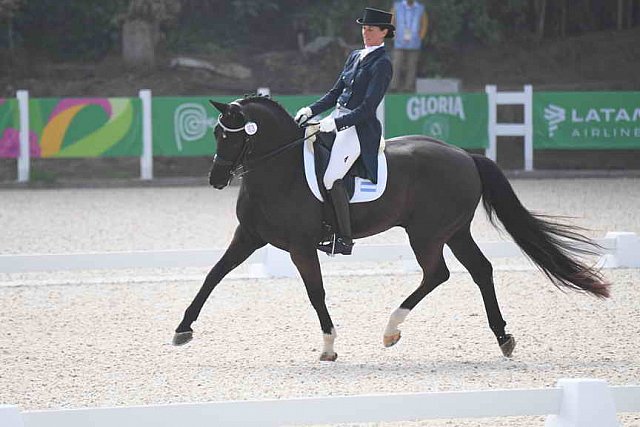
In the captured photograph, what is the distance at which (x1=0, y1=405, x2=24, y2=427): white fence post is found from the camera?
429cm

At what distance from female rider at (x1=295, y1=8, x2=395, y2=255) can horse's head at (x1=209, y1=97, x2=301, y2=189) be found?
0.25 metres

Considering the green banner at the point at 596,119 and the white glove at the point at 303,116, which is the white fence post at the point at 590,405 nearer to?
the white glove at the point at 303,116

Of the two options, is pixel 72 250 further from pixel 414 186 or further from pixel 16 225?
pixel 414 186

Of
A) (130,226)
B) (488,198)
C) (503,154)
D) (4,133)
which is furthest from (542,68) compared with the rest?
(488,198)

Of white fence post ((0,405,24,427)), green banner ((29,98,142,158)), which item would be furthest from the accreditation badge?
white fence post ((0,405,24,427))

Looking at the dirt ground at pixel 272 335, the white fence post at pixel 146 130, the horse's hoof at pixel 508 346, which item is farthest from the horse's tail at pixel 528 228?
the white fence post at pixel 146 130

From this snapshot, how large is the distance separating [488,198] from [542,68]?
16.1 meters

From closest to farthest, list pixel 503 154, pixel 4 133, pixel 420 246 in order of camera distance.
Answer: pixel 420 246 → pixel 4 133 → pixel 503 154

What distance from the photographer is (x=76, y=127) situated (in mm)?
18078

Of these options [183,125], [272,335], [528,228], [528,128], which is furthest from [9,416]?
[528,128]

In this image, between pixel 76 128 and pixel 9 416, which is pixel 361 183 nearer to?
pixel 9 416

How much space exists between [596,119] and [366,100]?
12.2 meters

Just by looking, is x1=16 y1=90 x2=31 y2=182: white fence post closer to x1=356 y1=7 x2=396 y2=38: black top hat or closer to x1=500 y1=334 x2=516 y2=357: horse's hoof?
x1=356 y1=7 x2=396 y2=38: black top hat

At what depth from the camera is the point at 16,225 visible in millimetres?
13570
